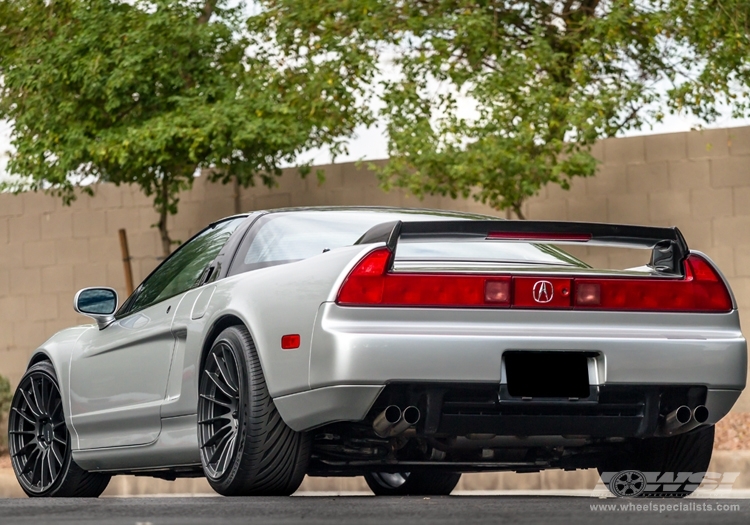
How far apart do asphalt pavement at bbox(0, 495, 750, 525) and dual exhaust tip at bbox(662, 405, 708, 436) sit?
297 millimetres

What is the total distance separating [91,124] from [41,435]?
6.01 m

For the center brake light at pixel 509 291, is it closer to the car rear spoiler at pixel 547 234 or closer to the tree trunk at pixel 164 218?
the car rear spoiler at pixel 547 234

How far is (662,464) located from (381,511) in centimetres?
163

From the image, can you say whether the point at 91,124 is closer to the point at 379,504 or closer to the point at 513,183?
the point at 513,183

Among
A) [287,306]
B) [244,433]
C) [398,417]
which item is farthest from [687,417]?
[244,433]

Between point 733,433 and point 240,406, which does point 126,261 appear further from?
point 240,406

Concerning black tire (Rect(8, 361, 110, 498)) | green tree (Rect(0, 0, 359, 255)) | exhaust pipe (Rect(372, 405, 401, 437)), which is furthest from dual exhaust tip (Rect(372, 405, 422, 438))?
green tree (Rect(0, 0, 359, 255))

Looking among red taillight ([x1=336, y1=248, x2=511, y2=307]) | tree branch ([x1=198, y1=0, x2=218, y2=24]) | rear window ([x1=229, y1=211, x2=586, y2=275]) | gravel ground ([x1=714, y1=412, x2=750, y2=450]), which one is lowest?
gravel ground ([x1=714, y1=412, x2=750, y2=450])

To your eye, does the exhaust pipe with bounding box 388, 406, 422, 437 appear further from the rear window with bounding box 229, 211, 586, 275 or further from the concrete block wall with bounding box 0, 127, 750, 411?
the concrete block wall with bounding box 0, 127, 750, 411

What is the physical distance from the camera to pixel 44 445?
25.2ft

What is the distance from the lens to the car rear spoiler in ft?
18.4

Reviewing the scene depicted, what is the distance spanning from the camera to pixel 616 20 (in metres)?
12.0

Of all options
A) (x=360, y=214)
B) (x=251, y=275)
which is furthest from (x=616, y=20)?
(x=251, y=275)

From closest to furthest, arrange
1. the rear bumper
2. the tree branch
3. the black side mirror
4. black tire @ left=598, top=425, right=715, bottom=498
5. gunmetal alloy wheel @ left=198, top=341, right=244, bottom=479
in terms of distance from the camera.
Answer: the rear bumper, gunmetal alloy wheel @ left=198, top=341, right=244, bottom=479, black tire @ left=598, top=425, right=715, bottom=498, the black side mirror, the tree branch
